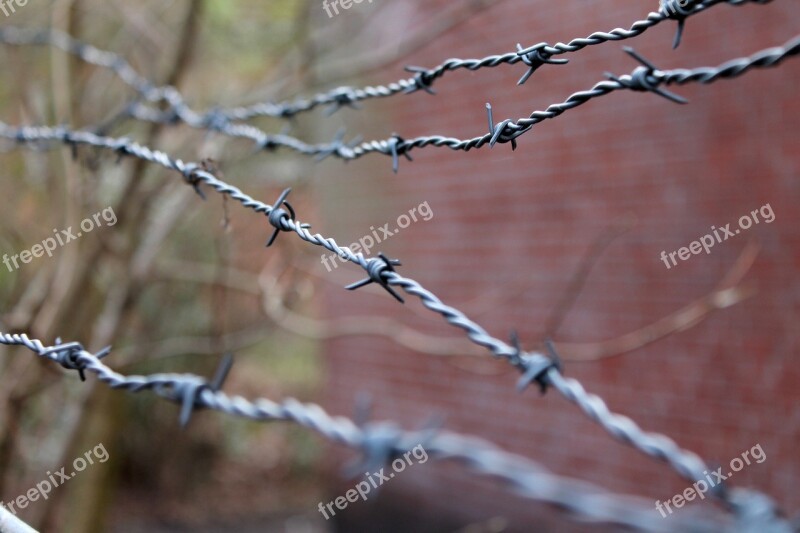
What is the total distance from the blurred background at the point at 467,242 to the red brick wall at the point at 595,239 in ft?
0.05

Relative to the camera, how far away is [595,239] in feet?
14.6

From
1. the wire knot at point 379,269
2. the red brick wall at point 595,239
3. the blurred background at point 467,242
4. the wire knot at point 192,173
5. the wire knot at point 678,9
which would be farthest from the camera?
the red brick wall at point 595,239

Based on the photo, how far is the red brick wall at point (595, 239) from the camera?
12.1 ft

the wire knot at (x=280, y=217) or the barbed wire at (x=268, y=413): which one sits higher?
the wire knot at (x=280, y=217)

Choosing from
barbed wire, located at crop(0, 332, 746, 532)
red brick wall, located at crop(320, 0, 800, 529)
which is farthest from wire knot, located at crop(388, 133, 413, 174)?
red brick wall, located at crop(320, 0, 800, 529)

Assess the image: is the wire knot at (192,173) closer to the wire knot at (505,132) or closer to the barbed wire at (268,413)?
the barbed wire at (268,413)

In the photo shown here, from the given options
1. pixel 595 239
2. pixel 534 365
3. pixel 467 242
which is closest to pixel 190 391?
pixel 534 365

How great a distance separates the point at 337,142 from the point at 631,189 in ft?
9.97

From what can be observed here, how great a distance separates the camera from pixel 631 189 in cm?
427

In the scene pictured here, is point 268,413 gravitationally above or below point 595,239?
below

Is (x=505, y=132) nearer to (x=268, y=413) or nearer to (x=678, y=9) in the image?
(x=678, y=9)

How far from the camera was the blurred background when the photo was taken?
351cm

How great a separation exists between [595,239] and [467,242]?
3.59 feet

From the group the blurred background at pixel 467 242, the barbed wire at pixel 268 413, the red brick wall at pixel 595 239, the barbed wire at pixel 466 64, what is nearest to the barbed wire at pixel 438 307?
the barbed wire at pixel 268 413
